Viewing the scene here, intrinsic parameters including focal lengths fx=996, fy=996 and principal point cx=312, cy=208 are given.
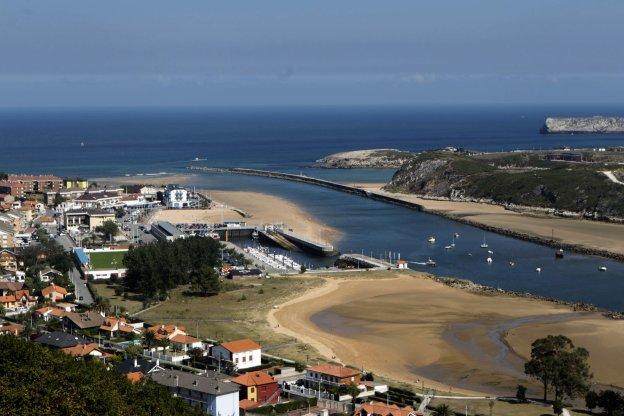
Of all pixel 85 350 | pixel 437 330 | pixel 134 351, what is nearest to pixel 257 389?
pixel 134 351

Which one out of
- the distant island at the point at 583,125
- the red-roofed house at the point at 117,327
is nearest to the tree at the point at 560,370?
the red-roofed house at the point at 117,327

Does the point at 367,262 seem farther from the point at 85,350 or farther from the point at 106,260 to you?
the point at 85,350

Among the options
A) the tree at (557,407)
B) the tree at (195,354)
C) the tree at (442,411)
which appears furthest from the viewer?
the tree at (195,354)

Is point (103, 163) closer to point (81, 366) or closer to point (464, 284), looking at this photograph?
point (464, 284)

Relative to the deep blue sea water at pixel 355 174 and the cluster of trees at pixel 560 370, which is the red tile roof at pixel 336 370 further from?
the deep blue sea water at pixel 355 174

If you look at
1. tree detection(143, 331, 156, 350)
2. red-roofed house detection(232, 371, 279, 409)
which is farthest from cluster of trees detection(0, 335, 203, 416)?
tree detection(143, 331, 156, 350)
